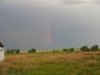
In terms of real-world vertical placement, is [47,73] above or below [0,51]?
below

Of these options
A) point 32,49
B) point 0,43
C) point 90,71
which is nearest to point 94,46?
point 32,49

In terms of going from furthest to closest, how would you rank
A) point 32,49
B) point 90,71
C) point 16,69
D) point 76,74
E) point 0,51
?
point 32,49 → point 0,51 → point 16,69 → point 90,71 → point 76,74

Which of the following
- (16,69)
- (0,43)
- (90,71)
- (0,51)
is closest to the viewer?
(90,71)

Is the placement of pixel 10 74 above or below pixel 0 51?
below

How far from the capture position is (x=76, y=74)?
2200cm

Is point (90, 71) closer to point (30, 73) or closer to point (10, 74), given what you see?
point (30, 73)

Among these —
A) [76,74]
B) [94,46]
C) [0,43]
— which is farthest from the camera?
[94,46]

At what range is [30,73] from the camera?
75.0 ft

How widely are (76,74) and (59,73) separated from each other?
1.91m

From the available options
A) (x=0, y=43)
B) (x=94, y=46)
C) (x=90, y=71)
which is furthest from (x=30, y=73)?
(x=94, y=46)

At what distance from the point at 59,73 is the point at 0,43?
1010 inches

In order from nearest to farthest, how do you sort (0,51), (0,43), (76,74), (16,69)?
(76,74)
(16,69)
(0,51)
(0,43)

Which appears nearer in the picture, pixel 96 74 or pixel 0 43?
pixel 96 74

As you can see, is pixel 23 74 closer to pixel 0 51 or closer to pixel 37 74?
pixel 37 74
